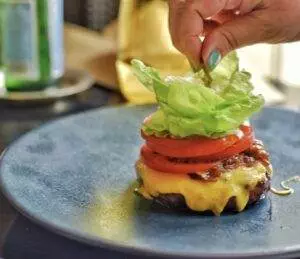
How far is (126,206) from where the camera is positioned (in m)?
0.90

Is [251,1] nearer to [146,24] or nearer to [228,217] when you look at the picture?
[228,217]

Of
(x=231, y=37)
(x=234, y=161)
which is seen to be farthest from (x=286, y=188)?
(x=231, y=37)

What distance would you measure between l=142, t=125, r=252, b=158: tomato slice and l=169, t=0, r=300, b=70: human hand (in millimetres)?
91

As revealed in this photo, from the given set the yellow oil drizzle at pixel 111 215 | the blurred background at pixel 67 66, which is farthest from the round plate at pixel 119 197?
the blurred background at pixel 67 66

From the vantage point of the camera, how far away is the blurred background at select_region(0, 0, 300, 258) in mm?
1361

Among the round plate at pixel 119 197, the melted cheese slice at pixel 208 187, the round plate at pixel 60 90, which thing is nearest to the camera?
the round plate at pixel 119 197

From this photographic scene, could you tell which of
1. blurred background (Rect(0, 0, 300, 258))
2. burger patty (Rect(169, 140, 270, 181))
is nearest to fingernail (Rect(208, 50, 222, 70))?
burger patty (Rect(169, 140, 270, 181))

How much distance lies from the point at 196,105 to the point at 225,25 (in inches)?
4.5

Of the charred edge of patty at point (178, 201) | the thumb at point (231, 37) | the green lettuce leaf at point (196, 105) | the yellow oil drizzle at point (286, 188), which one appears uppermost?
the thumb at point (231, 37)

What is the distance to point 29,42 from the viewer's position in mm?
1376

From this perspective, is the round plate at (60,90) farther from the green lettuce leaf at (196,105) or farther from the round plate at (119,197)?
the green lettuce leaf at (196,105)

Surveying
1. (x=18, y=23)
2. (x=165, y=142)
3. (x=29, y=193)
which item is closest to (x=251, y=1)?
(x=165, y=142)

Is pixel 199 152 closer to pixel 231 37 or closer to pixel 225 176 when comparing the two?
pixel 225 176

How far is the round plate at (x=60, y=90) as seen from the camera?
1359 mm
